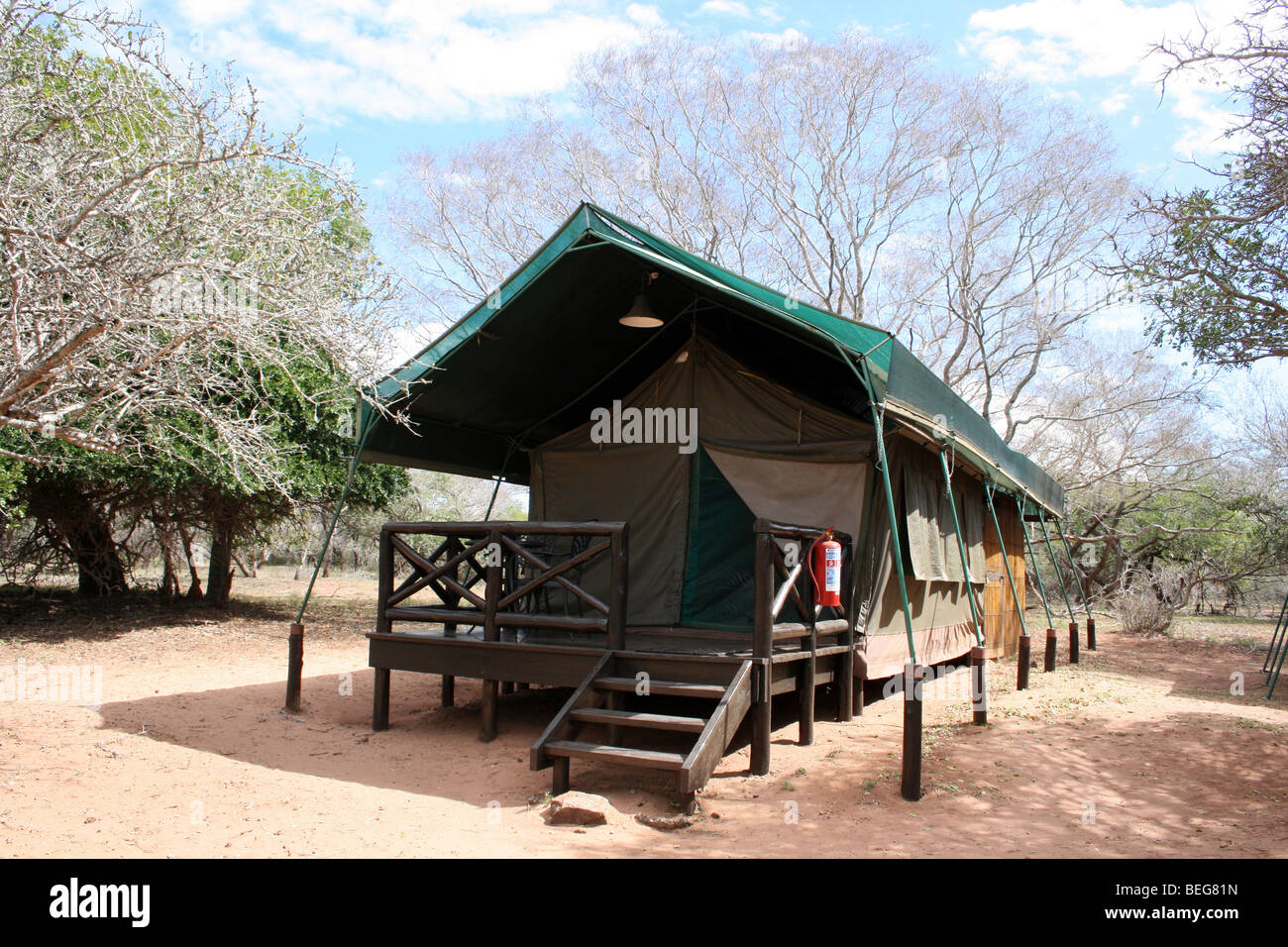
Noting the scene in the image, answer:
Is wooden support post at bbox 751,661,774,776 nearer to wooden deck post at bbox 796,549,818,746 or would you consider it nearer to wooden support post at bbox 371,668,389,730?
wooden deck post at bbox 796,549,818,746

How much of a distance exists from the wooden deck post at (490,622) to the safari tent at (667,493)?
17 millimetres

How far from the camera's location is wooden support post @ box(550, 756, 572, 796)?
15.7 ft

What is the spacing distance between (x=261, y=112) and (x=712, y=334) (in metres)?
4.08

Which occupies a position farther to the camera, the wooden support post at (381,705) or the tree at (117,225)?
the wooden support post at (381,705)

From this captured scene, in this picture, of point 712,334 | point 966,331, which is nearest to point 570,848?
point 712,334

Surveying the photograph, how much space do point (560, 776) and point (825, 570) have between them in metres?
2.25

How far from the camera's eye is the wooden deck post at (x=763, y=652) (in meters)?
5.12

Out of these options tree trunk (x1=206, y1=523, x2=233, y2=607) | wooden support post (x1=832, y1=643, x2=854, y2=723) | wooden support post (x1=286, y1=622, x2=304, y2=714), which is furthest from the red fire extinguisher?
tree trunk (x1=206, y1=523, x2=233, y2=607)

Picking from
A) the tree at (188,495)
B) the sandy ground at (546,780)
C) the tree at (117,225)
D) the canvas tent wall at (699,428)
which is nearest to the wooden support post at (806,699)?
the sandy ground at (546,780)

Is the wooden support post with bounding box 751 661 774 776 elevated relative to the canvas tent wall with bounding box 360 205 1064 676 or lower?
lower

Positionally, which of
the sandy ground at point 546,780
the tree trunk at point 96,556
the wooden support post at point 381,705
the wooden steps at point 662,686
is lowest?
the sandy ground at point 546,780

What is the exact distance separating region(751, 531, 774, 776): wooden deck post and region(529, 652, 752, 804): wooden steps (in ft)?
0.25

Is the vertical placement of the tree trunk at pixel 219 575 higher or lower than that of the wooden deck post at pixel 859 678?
higher

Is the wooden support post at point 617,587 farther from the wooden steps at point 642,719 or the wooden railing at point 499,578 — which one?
the wooden steps at point 642,719
